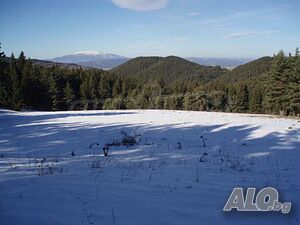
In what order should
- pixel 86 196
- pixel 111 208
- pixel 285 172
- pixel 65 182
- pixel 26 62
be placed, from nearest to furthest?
pixel 111 208 < pixel 86 196 < pixel 65 182 < pixel 285 172 < pixel 26 62

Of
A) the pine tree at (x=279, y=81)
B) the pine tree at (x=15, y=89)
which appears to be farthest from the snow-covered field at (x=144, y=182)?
the pine tree at (x=15, y=89)

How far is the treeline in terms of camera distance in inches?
2183

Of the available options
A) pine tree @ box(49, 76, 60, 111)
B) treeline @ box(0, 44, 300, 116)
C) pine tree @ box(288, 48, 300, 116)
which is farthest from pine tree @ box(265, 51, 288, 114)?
pine tree @ box(49, 76, 60, 111)

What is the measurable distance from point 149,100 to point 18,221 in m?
95.1

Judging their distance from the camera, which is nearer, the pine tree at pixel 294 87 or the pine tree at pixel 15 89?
the pine tree at pixel 294 87

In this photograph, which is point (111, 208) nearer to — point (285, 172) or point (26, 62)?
point (285, 172)

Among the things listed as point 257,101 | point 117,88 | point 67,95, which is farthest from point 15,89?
point 257,101

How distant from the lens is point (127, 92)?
349ft

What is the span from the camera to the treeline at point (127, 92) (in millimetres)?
55438

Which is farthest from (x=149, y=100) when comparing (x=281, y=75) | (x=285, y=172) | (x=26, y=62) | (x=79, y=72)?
(x=285, y=172)

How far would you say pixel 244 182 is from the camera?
703 centimetres

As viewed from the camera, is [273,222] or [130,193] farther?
[130,193]

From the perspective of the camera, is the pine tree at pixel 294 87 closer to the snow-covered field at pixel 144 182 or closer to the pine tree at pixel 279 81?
the pine tree at pixel 279 81

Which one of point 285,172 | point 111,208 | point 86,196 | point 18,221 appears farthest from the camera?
point 285,172
